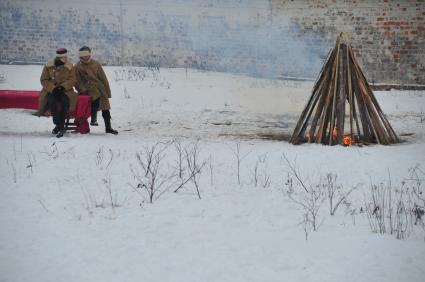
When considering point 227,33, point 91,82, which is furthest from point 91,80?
point 227,33

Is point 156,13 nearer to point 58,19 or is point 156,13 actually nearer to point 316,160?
point 58,19

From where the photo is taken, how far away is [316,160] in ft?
25.0

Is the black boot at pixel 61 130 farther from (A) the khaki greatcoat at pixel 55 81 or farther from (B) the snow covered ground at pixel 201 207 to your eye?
(A) the khaki greatcoat at pixel 55 81

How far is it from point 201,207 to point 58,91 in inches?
162

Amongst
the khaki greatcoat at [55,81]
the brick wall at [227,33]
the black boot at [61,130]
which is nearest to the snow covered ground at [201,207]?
the black boot at [61,130]

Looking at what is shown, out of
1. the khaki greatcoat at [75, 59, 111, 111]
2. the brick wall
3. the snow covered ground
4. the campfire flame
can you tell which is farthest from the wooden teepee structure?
the brick wall

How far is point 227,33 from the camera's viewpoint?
688 inches

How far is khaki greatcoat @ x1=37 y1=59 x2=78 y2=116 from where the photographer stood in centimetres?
866

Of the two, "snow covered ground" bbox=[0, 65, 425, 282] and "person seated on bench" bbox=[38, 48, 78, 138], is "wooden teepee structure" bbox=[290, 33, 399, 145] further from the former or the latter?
"person seated on bench" bbox=[38, 48, 78, 138]

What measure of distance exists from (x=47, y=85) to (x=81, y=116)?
736 mm

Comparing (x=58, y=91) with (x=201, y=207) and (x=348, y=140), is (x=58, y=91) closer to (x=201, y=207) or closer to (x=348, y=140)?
(x=201, y=207)

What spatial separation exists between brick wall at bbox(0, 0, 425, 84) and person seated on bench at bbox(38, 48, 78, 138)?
937cm

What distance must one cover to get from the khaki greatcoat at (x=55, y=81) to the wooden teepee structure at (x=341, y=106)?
3701 millimetres

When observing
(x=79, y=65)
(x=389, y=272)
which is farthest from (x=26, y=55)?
(x=389, y=272)
